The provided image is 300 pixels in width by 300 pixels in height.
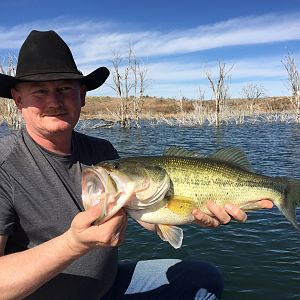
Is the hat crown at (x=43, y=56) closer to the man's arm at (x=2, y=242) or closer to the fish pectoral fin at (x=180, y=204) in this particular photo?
the man's arm at (x=2, y=242)

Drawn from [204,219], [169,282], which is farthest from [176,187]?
[169,282]

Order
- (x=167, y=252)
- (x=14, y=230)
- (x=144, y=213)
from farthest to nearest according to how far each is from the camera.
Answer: (x=167, y=252), (x=14, y=230), (x=144, y=213)

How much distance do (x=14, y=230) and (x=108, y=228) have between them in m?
1.01

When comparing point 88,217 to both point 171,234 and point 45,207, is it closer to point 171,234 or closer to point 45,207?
point 45,207

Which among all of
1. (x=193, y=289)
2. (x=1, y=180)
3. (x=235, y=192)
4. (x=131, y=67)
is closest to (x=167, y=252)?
(x=193, y=289)

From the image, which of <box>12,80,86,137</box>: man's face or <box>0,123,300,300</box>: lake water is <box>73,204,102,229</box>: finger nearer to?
<box>12,80,86,137</box>: man's face

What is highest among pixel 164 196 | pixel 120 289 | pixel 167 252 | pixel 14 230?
pixel 164 196

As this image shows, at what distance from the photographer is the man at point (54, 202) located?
10.2 ft

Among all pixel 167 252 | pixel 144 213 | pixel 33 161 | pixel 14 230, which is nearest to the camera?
pixel 144 213

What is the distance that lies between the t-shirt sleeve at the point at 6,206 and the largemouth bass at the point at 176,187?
770 mm

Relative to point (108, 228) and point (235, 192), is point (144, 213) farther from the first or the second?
point (235, 192)

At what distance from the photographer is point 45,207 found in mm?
3266

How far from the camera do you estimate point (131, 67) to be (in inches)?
1786

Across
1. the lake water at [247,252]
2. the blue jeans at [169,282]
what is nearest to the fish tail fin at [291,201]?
the blue jeans at [169,282]
